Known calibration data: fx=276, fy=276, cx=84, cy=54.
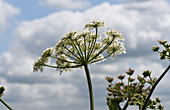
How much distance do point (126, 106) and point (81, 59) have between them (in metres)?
2.20

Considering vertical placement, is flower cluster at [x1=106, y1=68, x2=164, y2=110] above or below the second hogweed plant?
below

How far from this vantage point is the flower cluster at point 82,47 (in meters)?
8.28

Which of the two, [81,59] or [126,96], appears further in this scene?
[81,59]

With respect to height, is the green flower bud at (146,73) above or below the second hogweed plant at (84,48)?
below

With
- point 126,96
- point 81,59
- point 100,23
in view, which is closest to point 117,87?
point 126,96

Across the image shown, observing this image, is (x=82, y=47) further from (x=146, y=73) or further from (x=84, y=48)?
(x=146, y=73)

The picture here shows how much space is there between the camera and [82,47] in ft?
28.7

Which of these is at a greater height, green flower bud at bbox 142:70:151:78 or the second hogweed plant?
the second hogweed plant

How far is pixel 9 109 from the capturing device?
21.6 feet

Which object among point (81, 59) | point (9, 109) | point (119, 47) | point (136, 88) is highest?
point (119, 47)

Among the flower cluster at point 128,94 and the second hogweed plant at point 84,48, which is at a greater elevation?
the second hogweed plant at point 84,48

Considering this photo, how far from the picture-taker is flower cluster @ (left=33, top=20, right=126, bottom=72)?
326 inches

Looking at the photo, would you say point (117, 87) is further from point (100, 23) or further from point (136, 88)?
point (100, 23)

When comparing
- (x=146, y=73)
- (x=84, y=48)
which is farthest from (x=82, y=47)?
(x=146, y=73)
